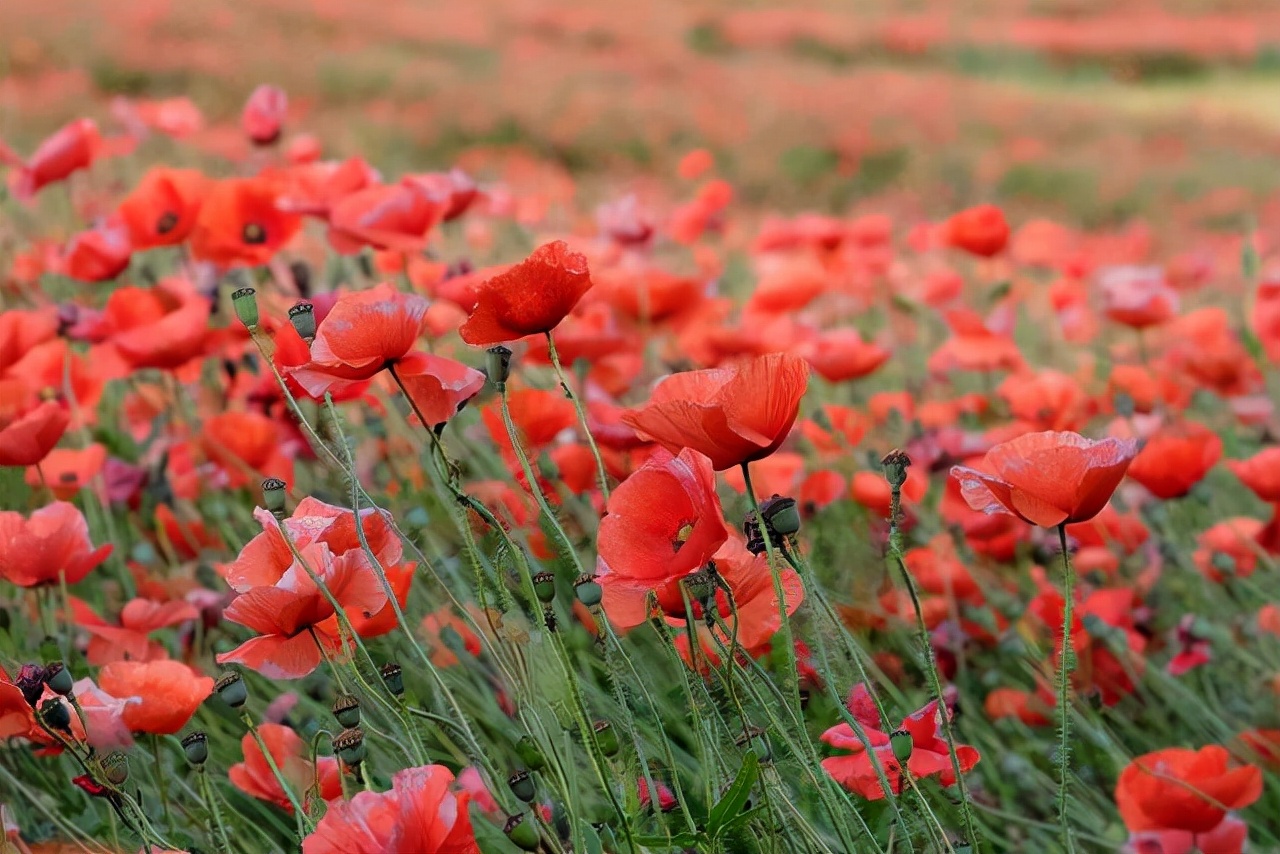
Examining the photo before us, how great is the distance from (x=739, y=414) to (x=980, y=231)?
4.90 feet

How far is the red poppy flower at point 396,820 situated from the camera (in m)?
0.68

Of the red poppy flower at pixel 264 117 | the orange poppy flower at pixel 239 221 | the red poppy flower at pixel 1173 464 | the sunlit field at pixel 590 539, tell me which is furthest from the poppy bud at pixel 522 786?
the red poppy flower at pixel 264 117

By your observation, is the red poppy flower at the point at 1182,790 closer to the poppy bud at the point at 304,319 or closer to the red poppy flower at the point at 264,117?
the poppy bud at the point at 304,319

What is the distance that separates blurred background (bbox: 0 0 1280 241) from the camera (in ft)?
24.9

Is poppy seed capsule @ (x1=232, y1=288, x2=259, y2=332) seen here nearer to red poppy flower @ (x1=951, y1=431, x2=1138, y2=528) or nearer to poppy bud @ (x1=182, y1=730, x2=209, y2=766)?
poppy bud @ (x1=182, y1=730, x2=209, y2=766)

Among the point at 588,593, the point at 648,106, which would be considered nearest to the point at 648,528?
the point at 588,593

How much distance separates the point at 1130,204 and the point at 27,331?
Answer: 7304 millimetres

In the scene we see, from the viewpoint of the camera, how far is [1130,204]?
7777 millimetres

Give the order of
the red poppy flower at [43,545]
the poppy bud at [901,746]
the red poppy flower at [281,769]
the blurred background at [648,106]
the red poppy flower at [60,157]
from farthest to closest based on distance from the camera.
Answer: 1. the blurred background at [648,106]
2. the red poppy flower at [60,157]
3. the red poppy flower at [43,545]
4. the red poppy flower at [281,769]
5. the poppy bud at [901,746]

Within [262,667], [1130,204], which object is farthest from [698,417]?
[1130,204]

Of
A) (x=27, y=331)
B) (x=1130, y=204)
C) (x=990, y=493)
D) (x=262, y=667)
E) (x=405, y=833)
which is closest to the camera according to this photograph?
(x=405, y=833)

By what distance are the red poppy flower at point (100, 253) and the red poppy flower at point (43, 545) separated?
0.63 m

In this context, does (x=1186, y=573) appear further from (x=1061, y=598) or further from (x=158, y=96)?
(x=158, y=96)

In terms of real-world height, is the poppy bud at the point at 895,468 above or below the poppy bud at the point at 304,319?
below
